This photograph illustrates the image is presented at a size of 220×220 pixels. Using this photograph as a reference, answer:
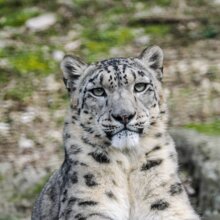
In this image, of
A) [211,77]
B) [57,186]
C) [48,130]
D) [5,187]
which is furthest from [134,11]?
[57,186]

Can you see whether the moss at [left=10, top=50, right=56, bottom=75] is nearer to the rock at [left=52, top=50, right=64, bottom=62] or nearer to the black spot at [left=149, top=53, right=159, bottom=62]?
the rock at [left=52, top=50, right=64, bottom=62]

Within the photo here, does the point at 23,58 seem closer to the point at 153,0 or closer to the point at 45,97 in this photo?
the point at 45,97

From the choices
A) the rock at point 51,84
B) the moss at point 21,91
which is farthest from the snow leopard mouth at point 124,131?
the rock at point 51,84

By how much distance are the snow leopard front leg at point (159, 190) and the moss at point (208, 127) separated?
2.32 m

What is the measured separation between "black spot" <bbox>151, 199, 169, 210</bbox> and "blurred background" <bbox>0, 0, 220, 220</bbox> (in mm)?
1706

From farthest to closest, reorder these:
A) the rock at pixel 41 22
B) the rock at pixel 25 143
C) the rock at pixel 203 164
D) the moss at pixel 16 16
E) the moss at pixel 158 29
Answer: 1. the moss at pixel 16 16
2. the rock at pixel 41 22
3. the moss at pixel 158 29
4. the rock at pixel 25 143
5. the rock at pixel 203 164

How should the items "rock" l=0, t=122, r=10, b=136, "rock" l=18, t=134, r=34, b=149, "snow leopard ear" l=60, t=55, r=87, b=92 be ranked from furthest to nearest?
"rock" l=0, t=122, r=10, b=136, "rock" l=18, t=134, r=34, b=149, "snow leopard ear" l=60, t=55, r=87, b=92

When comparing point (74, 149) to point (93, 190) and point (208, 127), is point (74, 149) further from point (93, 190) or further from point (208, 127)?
point (208, 127)

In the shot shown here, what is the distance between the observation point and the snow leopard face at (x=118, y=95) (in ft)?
26.5

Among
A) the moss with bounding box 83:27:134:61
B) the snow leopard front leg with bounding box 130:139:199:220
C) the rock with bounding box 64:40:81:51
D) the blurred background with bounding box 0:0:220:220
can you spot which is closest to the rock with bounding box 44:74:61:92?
the blurred background with bounding box 0:0:220:220

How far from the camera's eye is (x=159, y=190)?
8422mm

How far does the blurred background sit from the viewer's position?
35.6 feet

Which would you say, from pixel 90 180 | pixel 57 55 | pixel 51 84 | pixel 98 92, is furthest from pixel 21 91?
pixel 90 180

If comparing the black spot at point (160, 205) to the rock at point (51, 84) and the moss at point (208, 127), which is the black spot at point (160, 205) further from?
the rock at point (51, 84)
